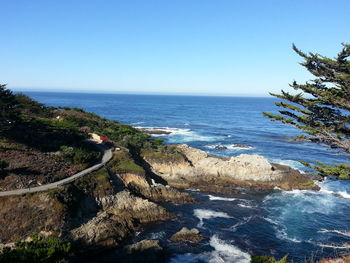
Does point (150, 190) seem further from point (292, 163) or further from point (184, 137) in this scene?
point (184, 137)

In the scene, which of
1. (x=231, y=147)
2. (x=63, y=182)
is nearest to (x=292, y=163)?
(x=231, y=147)

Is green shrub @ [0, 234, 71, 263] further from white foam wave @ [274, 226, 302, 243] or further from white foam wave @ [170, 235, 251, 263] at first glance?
white foam wave @ [274, 226, 302, 243]

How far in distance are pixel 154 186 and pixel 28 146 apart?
16689 mm

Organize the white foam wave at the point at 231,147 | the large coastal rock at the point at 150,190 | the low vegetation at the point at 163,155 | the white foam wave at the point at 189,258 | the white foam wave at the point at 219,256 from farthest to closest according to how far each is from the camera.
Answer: the white foam wave at the point at 231,147 → the low vegetation at the point at 163,155 → the large coastal rock at the point at 150,190 → the white foam wave at the point at 219,256 → the white foam wave at the point at 189,258

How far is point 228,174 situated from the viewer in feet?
149

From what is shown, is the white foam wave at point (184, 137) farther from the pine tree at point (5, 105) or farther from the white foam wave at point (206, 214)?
the pine tree at point (5, 105)

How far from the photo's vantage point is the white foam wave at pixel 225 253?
23.9 metres

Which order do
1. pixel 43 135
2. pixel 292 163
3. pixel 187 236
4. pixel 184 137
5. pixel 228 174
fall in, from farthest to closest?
pixel 184 137
pixel 292 163
pixel 228 174
pixel 43 135
pixel 187 236

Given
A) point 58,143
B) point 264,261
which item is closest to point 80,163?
point 58,143

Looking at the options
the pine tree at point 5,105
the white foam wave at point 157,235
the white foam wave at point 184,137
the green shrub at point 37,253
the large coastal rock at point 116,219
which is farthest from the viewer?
the white foam wave at point 184,137

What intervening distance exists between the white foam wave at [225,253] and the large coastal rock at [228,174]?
1607 centimetres

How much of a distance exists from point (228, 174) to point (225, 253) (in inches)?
841

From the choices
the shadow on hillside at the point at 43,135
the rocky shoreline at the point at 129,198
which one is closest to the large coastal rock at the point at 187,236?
the rocky shoreline at the point at 129,198

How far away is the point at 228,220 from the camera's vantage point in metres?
31.8
